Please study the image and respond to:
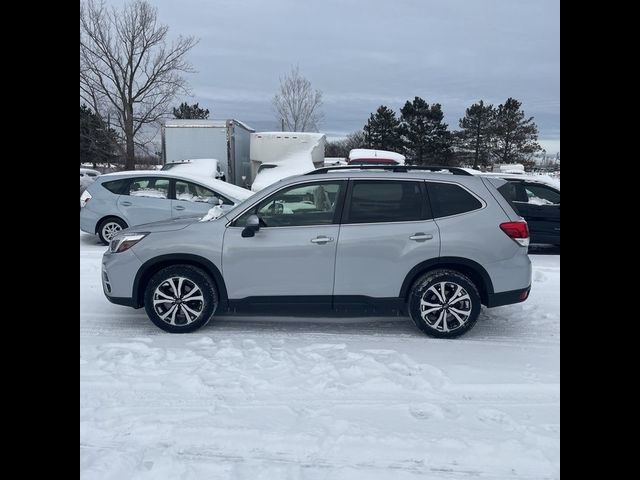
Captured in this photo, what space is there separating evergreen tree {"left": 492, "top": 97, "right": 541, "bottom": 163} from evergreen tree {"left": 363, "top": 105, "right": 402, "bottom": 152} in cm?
794

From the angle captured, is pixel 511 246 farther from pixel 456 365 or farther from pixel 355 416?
pixel 355 416

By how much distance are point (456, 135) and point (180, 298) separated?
4070 cm

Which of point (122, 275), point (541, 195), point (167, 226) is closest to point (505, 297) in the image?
point (167, 226)

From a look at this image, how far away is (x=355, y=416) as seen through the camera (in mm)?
3939

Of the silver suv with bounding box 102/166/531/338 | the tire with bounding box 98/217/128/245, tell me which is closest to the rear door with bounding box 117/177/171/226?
the tire with bounding box 98/217/128/245

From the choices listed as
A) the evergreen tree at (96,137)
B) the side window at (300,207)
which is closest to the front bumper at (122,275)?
the side window at (300,207)

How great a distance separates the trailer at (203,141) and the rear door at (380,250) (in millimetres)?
13177

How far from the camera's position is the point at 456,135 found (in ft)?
143

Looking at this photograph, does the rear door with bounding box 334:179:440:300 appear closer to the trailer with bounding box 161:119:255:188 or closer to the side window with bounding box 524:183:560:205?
the side window with bounding box 524:183:560:205

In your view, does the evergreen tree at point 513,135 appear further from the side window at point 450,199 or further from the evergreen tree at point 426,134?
the side window at point 450,199

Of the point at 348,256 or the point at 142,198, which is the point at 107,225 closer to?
the point at 142,198

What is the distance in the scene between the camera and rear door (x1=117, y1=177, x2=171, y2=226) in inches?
422
